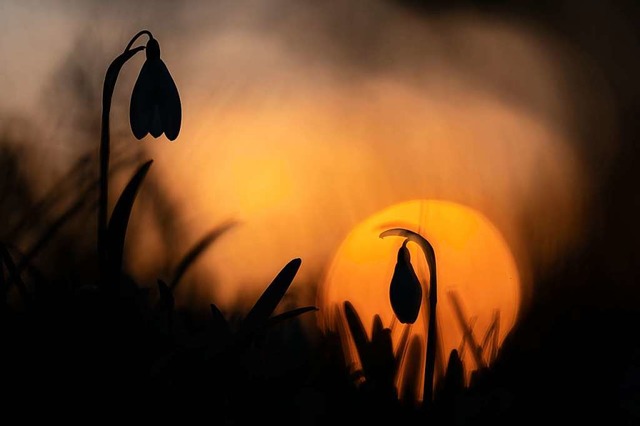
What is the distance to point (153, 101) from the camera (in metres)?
0.81

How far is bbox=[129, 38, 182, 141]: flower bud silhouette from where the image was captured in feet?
2.65

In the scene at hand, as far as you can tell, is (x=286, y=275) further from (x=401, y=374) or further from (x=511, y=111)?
(x=511, y=111)

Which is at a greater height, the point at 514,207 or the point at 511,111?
the point at 511,111

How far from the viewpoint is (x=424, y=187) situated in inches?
41.7

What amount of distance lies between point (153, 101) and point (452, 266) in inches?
19.6

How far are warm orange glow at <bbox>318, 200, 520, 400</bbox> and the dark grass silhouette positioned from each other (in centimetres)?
2

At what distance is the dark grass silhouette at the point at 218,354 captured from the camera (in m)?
0.82

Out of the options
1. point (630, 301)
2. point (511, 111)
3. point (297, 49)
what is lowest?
point (630, 301)

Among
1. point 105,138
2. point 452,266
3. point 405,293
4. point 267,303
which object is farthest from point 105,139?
point 452,266

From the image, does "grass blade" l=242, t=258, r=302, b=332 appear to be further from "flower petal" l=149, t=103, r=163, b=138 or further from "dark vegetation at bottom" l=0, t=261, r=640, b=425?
"flower petal" l=149, t=103, r=163, b=138

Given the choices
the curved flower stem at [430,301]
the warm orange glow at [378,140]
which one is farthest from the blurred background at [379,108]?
the curved flower stem at [430,301]

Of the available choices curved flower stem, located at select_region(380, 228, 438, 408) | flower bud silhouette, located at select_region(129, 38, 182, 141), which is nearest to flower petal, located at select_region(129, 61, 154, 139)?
flower bud silhouette, located at select_region(129, 38, 182, 141)

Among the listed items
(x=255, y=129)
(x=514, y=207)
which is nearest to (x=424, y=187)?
(x=514, y=207)

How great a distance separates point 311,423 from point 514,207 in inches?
16.8
